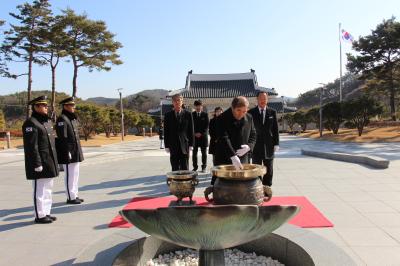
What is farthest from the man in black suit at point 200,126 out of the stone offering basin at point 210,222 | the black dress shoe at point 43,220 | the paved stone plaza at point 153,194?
the stone offering basin at point 210,222

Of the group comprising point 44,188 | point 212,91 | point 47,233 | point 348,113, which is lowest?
point 47,233

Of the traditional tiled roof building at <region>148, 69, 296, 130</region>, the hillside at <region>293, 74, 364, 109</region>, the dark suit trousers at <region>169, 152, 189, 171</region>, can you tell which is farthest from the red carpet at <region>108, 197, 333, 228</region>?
the hillside at <region>293, 74, 364, 109</region>

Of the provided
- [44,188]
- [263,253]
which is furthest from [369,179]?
[44,188]

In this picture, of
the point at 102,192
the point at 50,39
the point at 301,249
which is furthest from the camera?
the point at 50,39

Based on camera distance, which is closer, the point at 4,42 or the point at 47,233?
the point at 47,233

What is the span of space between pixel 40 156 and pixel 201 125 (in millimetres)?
4190

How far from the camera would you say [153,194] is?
6.22 m

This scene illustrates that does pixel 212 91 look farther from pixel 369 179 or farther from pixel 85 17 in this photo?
pixel 369 179

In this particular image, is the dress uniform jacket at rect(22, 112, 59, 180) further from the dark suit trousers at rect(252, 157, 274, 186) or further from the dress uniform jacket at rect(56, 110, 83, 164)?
the dark suit trousers at rect(252, 157, 274, 186)

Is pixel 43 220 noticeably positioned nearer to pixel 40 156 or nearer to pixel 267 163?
pixel 40 156

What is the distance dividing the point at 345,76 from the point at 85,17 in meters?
60.0

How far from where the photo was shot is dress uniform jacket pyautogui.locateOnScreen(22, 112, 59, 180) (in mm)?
4353

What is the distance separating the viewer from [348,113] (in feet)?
70.1

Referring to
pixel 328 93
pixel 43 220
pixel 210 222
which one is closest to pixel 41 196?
pixel 43 220
